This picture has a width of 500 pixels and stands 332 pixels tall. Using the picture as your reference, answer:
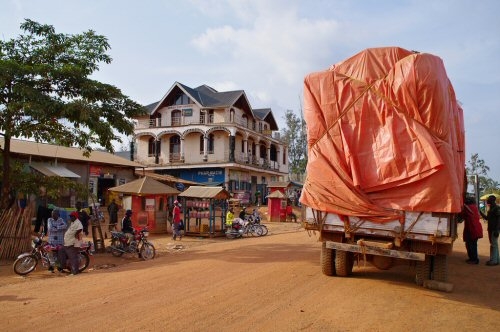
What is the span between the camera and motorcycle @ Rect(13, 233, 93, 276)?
10023 mm

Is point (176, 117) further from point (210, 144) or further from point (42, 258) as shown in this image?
point (42, 258)

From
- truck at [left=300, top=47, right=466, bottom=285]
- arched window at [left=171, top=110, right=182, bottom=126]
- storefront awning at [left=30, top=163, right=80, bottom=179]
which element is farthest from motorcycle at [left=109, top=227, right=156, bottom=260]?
arched window at [left=171, top=110, right=182, bottom=126]

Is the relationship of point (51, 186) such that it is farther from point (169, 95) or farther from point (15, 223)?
point (169, 95)

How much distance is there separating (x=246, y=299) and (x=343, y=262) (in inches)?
92.1

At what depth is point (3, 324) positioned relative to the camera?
18.8ft

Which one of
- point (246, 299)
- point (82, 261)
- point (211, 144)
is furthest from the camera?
point (211, 144)

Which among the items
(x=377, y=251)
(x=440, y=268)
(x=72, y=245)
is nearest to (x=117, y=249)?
(x=72, y=245)

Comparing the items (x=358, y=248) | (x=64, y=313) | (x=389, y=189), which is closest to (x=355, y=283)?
(x=358, y=248)

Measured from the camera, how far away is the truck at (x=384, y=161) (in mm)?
6676

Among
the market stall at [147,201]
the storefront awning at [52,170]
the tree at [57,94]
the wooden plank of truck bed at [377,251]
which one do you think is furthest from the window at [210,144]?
the wooden plank of truck bed at [377,251]

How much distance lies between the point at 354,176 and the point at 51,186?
10.1 meters

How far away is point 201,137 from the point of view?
41844mm

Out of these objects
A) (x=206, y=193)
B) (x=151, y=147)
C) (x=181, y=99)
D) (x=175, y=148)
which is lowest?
(x=206, y=193)

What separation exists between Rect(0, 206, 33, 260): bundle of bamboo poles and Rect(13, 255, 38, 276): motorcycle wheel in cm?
238
